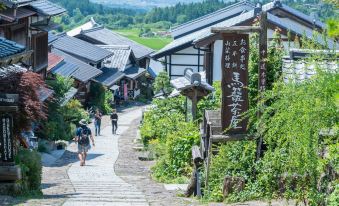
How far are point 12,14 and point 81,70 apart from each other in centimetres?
2585

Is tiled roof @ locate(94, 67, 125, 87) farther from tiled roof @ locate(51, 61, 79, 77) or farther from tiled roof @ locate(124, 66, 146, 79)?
tiled roof @ locate(51, 61, 79, 77)

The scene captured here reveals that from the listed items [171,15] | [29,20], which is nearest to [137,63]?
[29,20]

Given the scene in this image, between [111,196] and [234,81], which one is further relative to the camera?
[111,196]

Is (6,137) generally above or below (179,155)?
above

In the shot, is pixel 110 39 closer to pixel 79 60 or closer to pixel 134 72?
pixel 134 72

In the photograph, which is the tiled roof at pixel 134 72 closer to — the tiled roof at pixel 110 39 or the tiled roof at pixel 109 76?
the tiled roof at pixel 109 76

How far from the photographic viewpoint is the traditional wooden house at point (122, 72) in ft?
197

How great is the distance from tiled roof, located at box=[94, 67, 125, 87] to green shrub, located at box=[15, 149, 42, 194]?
39892 mm

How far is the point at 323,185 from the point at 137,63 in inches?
2392

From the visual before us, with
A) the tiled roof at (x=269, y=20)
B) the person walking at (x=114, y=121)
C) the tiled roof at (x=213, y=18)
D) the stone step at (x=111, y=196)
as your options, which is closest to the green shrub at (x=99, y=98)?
the tiled roof at (x=213, y=18)

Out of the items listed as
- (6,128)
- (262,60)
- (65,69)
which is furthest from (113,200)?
(65,69)

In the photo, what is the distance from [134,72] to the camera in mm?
66250

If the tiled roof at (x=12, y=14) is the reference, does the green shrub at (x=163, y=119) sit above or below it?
below

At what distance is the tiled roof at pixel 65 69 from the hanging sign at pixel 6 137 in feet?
94.4
